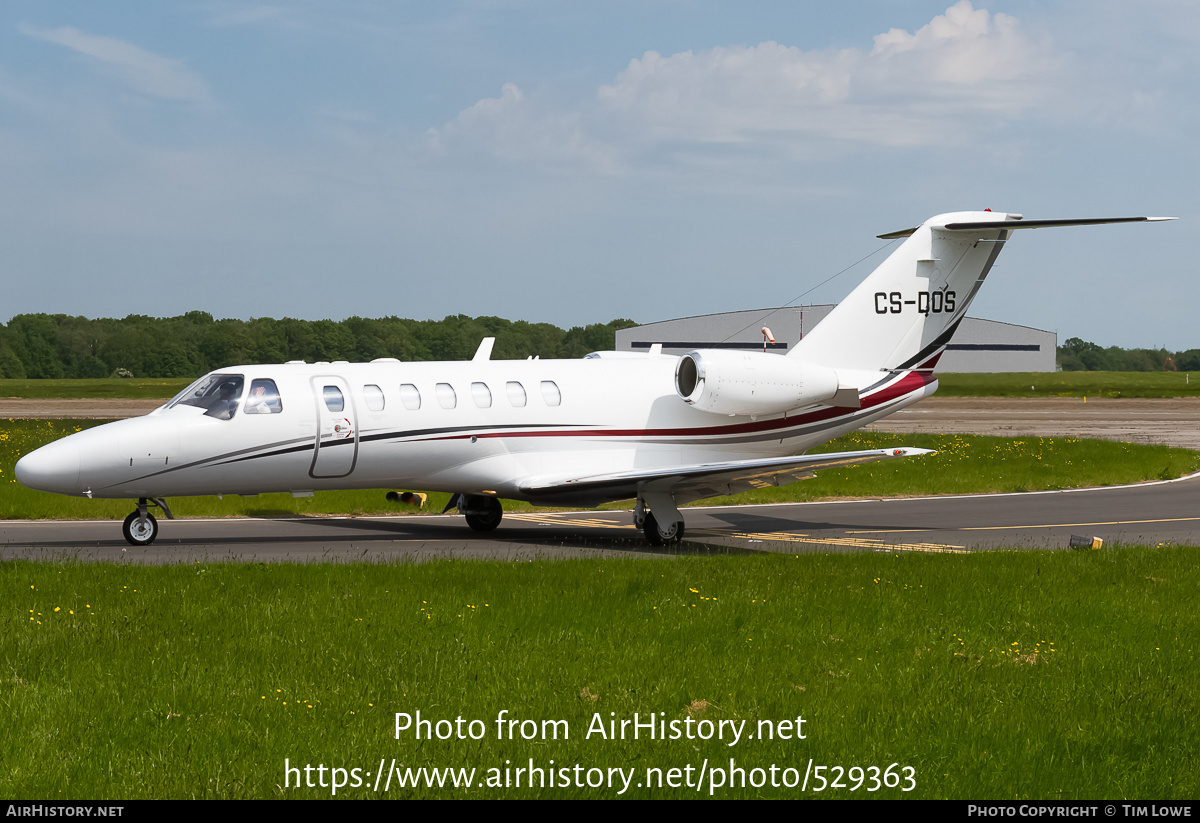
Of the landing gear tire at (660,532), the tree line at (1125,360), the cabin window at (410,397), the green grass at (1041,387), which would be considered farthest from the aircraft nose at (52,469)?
the tree line at (1125,360)

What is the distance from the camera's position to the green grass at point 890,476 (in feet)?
78.1

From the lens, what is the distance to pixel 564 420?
1966 centimetres

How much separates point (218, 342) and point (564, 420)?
322ft

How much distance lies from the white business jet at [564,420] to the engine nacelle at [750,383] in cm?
3

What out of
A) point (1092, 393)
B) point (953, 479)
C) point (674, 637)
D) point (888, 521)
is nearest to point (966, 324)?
point (1092, 393)

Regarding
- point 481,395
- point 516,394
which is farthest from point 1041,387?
point 481,395

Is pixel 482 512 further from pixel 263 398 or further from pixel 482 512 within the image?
pixel 263 398

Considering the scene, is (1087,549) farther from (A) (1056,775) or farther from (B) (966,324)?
(B) (966,324)

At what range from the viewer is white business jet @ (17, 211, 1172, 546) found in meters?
17.5

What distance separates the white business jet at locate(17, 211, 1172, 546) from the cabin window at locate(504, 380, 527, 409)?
2 cm

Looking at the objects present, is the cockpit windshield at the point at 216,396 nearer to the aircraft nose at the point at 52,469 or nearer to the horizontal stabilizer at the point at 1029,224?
the aircraft nose at the point at 52,469

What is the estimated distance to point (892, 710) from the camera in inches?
328

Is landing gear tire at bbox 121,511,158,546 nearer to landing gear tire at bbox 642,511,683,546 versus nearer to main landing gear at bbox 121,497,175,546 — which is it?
main landing gear at bbox 121,497,175,546

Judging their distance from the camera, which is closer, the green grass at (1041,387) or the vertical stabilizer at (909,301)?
the vertical stabilizer at (909,301)
